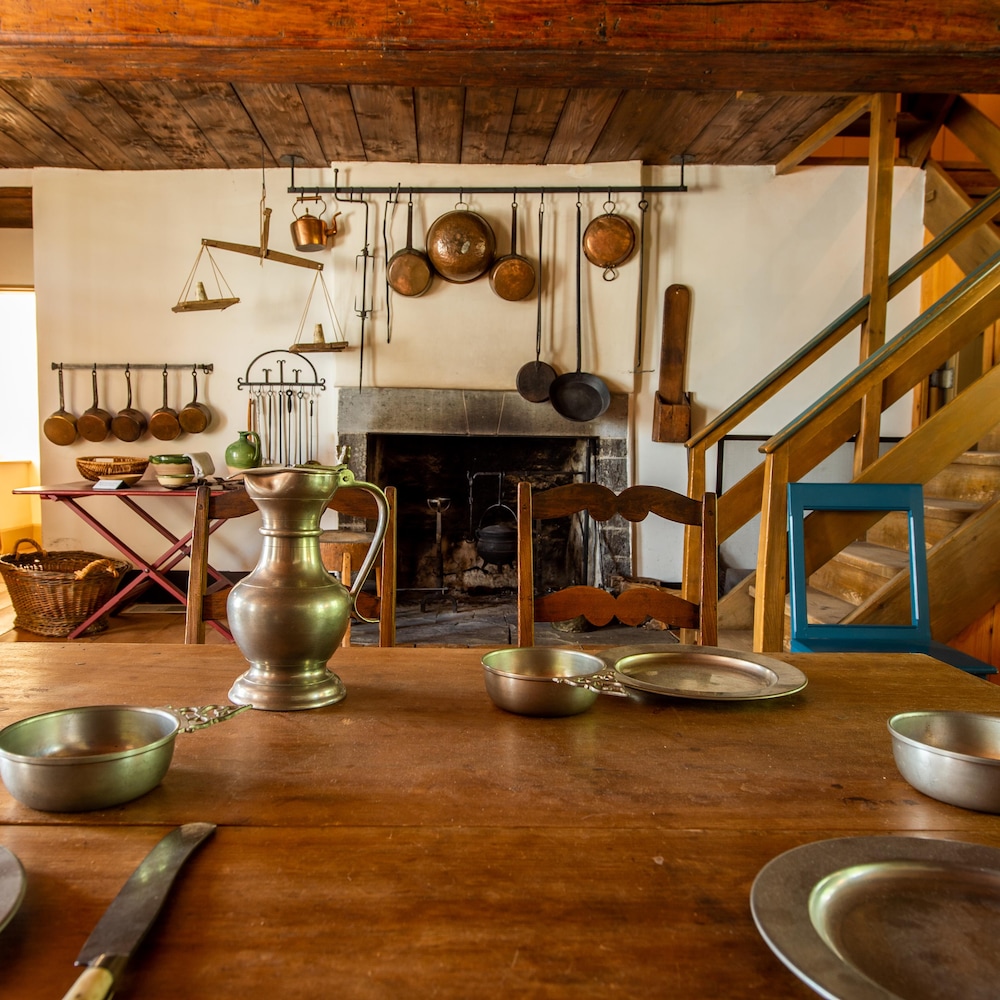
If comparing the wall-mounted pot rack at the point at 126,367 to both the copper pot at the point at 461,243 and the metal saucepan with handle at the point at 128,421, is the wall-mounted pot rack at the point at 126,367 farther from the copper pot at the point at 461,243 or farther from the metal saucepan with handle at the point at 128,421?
the copper pot at the point at 461,243

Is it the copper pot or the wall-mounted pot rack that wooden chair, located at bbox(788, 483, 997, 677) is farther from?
the wall-mounted pot rack

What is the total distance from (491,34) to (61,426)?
3530 millimetres

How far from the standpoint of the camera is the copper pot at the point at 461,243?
4.35m

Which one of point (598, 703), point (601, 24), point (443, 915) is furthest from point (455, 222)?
point (443, 915)

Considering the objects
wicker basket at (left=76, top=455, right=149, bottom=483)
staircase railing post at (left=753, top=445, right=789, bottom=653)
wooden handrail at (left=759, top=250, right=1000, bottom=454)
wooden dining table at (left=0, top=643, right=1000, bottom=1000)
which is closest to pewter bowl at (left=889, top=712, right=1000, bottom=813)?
wooden dining table at (left=0, top=643, right=1000, bottom=1000)

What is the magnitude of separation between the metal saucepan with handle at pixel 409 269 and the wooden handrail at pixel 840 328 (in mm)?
1768

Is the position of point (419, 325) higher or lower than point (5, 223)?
lower

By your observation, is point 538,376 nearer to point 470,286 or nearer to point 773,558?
point 470,286

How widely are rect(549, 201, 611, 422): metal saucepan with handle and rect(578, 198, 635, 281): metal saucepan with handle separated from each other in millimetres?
139

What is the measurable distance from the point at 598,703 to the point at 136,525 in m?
4.21

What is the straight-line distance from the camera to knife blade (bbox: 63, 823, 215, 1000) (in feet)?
1.49

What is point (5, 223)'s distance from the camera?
554cm

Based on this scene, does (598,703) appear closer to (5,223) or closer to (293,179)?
(293,179)

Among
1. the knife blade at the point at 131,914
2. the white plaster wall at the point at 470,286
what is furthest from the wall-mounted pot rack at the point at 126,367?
the knife blade at the point at 131,914
